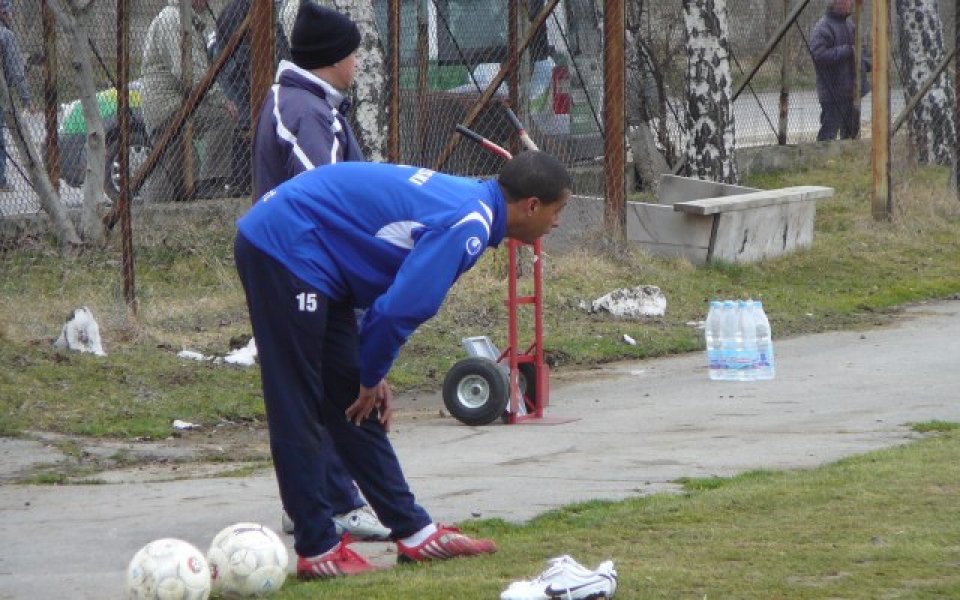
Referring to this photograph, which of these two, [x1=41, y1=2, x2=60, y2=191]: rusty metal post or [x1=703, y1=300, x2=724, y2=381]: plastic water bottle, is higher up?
[x1=41, y1=2, x2=60, y2=191]: rusty metal post

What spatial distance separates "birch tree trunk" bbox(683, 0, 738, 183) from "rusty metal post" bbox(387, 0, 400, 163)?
4.58 metres

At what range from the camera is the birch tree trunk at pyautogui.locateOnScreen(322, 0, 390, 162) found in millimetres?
11281

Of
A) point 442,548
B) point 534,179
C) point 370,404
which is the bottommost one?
point 442,548

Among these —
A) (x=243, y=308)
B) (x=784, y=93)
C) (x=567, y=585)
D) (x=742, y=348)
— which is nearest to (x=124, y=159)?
(x=243, y=308)

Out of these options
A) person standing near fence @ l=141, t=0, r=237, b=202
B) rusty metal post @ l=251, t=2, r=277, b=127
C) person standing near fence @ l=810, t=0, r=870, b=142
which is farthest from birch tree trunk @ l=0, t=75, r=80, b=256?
person standing near fence @ l=810, t=0, r=870, b=142

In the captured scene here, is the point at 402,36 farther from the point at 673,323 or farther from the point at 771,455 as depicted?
the point at 771,455

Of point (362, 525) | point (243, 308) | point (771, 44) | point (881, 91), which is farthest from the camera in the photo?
point (771, 44)

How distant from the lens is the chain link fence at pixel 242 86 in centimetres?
1148

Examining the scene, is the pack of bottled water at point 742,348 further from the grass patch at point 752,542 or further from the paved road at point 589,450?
the grass patch at point 752,542

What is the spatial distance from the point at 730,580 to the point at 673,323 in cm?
711

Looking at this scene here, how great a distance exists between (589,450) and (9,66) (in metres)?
5.98

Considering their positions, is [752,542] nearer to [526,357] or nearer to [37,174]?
[526,357]

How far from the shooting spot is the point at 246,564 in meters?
4.89

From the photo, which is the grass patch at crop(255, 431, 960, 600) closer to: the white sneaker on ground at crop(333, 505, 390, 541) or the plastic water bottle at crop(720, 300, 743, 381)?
the white sneaker on ground at crop(333, 505, 390, 541)
